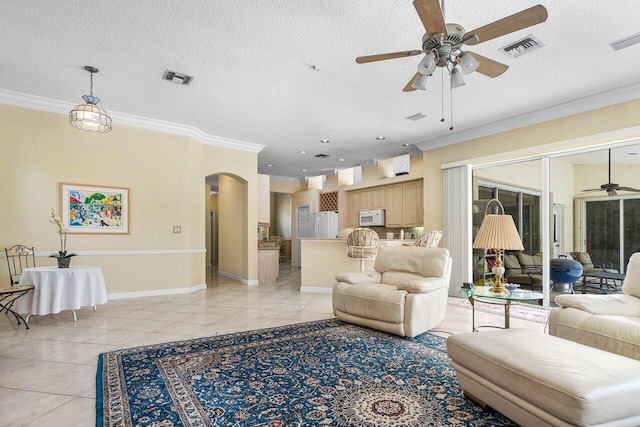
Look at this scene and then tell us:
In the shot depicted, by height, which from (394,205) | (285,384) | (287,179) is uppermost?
(287,179)

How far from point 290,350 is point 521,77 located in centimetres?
399

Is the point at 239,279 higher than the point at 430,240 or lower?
lower

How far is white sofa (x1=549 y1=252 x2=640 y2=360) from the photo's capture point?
2.40m

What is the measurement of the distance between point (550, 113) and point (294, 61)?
3.80m

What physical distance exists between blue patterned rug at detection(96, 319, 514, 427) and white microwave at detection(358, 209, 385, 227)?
17.1 feet

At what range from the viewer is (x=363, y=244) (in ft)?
17.3

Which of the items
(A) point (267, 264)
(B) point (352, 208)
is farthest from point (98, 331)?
(B) point (352, 208)

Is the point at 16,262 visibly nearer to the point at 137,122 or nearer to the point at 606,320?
the point at 137,122

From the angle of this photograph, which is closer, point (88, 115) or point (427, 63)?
point (427, 63)

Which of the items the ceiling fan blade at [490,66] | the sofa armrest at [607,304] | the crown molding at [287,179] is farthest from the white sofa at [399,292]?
the crown molding at [287,179]

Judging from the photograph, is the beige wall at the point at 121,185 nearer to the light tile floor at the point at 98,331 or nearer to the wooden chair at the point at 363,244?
the light tile floor at the point at 98,331

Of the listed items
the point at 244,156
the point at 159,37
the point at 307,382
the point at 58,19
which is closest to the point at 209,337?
the point at 307,382

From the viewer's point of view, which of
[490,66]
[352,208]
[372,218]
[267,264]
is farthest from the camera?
[352,208]

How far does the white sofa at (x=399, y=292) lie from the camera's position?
343 cm
